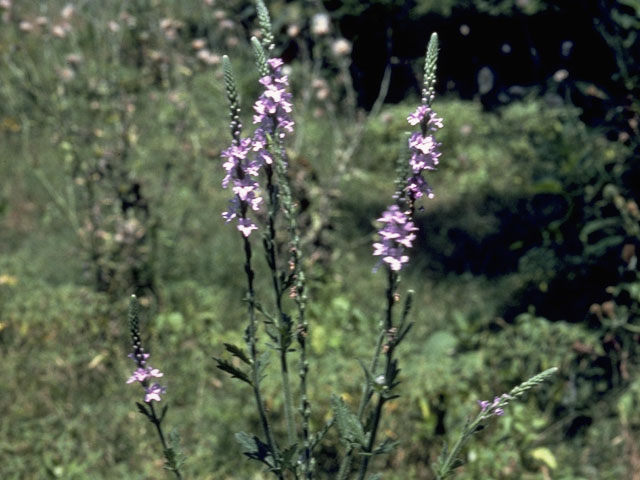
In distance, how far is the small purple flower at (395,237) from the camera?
1659 millimetres

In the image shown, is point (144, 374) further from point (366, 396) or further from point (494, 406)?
point (494, 406)

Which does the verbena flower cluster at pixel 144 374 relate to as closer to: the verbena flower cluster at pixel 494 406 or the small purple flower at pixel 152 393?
the small purple flower at pixel 152 393

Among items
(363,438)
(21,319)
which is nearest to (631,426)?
(363,438)

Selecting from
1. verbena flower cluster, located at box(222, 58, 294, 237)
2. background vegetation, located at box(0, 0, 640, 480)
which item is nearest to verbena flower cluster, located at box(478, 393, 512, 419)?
verbena flower cluster, located at box(222, 58, 294, 237)

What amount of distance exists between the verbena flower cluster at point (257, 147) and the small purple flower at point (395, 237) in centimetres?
28

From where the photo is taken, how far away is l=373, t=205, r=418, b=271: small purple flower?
1.66 meters

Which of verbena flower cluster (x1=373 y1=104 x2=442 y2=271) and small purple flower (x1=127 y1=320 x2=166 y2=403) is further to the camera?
small purple flower (x1=127 y1=320 x2=166 y2=403)

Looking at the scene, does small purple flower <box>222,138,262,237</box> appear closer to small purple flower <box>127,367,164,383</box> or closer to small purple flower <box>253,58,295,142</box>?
small purple flower <box>253,58,295,142</box>

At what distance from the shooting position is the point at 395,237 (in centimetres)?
168

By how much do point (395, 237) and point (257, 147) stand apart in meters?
0.36

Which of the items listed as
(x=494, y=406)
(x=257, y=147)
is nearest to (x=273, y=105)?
(x=257, y=147)

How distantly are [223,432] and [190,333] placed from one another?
0.77 m

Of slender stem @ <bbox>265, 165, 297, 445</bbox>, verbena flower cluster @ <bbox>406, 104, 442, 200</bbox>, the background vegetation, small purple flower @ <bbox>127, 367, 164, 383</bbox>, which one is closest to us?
verbena flower cluster @ <bbox>406, 104, 442, 200</bbox>

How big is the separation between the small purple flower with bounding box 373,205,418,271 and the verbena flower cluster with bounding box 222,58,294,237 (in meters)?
0.28
